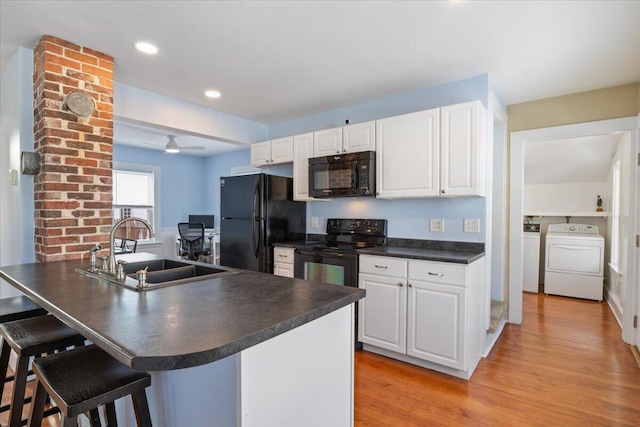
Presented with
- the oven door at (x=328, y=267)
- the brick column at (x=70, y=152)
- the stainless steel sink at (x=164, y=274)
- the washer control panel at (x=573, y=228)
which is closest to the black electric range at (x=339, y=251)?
the oven door at (x=328, y=267)

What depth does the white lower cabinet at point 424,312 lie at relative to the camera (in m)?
2.38

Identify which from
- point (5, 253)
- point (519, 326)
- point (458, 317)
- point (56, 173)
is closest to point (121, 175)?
point (5, 253)

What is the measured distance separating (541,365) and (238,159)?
5.35 meters

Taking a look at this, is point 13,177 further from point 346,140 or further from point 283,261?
point 346,140

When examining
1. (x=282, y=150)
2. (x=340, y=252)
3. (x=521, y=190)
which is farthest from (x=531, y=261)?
(x=282, y=150)

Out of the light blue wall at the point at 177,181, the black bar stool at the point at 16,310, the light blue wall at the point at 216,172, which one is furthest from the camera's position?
the light blue wall at the point at 216,172

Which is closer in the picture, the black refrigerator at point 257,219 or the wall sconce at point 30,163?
the wall sconce at point 30,163

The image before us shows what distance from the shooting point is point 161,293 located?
52.9 inches

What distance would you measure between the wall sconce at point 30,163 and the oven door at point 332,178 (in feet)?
6.97

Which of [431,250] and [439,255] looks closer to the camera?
[439,255]

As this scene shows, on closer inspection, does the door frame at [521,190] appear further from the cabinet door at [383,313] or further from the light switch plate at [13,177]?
the light switch plate at [13,177]

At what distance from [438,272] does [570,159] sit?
361cm

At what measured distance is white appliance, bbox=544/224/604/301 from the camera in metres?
4.39

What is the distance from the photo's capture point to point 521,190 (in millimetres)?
3498
